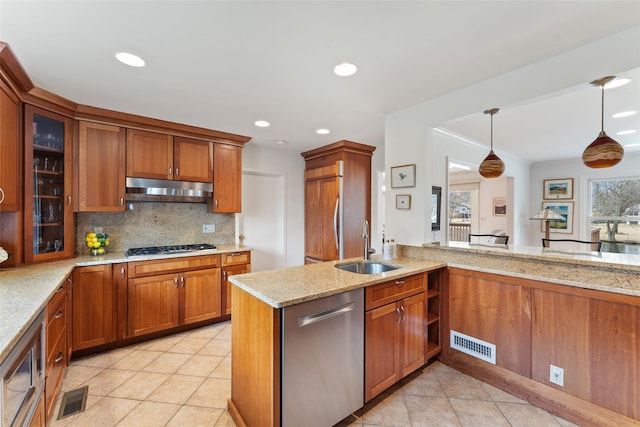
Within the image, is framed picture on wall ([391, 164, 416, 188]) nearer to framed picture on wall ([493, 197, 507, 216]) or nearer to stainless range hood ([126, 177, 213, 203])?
stainless range hood ([126, 177, 213, 203])

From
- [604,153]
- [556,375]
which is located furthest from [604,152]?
[556,375]

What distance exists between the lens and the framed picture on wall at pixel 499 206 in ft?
19.2

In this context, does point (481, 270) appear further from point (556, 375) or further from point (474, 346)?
point (556, 375)

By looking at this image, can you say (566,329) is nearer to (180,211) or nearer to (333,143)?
(333,143)

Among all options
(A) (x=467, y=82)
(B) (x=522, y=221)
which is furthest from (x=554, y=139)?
(A) (x=467, y=82)

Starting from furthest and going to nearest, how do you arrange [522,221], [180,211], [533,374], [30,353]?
[522,221], [180,211], [533,374], [30,353]

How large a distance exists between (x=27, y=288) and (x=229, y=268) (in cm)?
180

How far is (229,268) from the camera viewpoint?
3.33 m

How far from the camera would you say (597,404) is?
1.69 meters

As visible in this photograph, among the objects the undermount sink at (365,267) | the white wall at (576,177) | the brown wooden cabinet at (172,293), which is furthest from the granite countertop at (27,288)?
the white wall at (576,177)

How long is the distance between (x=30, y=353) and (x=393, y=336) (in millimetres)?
2041

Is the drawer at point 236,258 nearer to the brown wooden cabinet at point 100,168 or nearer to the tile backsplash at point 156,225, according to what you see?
the tile backsplash at point 156,225

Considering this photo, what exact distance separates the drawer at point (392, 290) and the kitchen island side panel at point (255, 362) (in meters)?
0.68

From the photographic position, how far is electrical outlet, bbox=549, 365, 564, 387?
1.82 metres
